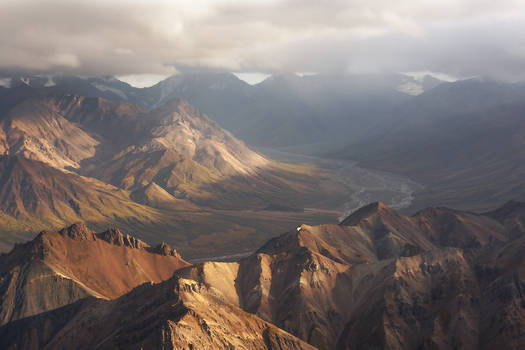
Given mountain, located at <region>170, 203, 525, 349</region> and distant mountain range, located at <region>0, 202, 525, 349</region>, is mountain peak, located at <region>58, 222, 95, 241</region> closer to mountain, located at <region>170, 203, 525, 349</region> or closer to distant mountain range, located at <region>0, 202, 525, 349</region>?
distant mountain range, located at <region>0, 202, 525, 349</region>

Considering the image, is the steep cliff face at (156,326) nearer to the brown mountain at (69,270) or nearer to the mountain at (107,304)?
the mountain at (107,304)

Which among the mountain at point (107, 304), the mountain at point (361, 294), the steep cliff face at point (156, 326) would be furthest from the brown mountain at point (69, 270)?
the mountain at point (361, 294)

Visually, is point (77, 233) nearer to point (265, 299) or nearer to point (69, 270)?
point (69, 270)

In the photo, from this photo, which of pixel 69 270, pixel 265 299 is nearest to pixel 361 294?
pixel 265 299

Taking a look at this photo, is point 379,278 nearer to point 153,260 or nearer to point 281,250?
point 281,250

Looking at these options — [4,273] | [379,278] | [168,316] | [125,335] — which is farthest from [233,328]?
[4,273]

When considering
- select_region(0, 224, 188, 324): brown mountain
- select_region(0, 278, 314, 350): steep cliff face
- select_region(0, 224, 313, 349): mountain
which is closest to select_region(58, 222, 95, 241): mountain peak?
select_region(0, 224, 188, 324): brown mountain

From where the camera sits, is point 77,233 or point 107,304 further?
point 77,233
